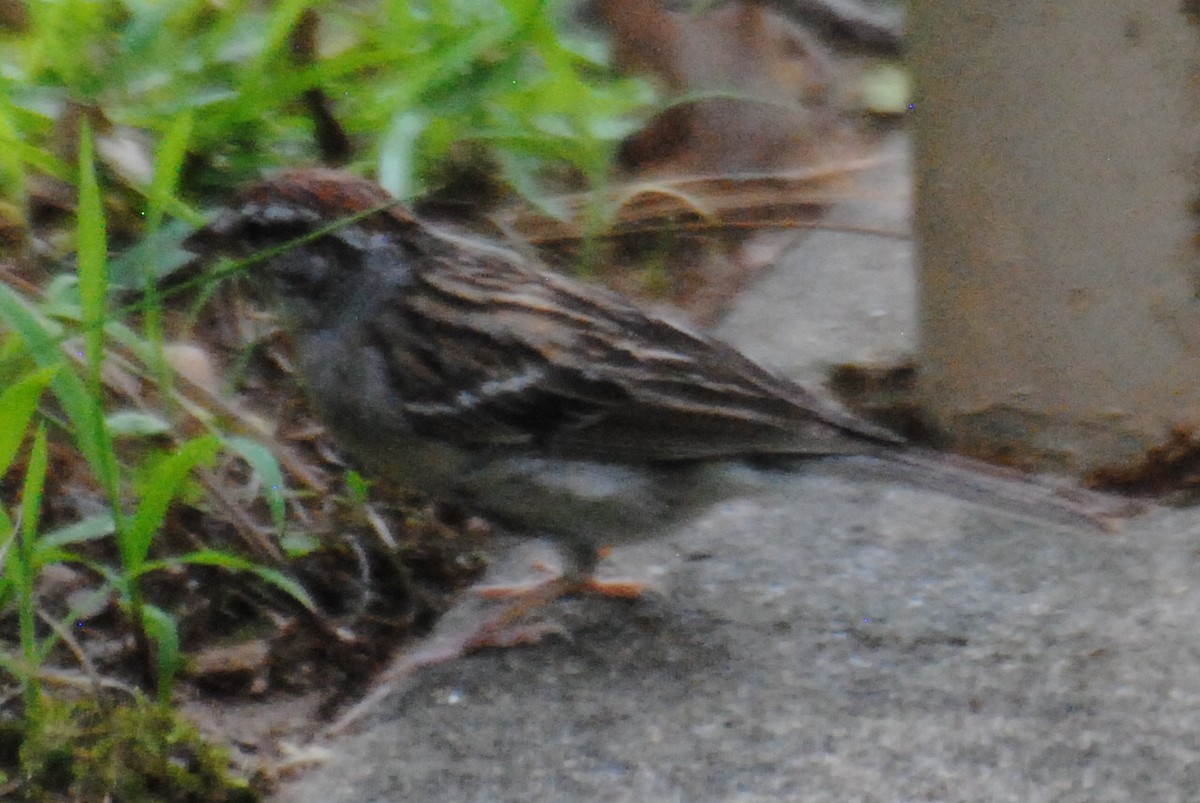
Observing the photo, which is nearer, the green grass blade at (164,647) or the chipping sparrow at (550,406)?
the green grass blade at (164,647)

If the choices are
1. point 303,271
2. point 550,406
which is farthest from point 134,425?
point 550,406

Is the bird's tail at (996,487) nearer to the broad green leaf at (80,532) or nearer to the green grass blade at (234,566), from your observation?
the green grass blade at (234,566)

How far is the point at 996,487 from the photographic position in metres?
3.18

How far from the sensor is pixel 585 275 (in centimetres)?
469

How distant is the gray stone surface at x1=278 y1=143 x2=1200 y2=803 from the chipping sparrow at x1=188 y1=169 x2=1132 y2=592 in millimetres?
167

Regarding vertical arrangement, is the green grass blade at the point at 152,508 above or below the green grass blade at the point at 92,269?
below

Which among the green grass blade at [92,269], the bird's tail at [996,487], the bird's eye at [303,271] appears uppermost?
the green grass blade at [92,269]

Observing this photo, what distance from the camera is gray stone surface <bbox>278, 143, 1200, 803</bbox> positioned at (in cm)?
272

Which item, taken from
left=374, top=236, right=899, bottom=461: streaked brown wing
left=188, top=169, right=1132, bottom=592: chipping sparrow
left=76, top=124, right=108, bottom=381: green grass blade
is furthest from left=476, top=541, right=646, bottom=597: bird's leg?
left=76, top=124, right=108, bottom=381: green grass blade

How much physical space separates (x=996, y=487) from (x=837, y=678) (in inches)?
18.4

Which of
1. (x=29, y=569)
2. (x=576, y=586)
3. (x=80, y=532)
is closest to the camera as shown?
(x=29, y=569)

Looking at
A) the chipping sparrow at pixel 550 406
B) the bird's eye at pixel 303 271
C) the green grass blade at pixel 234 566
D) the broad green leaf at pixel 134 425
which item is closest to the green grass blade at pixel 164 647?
the green grass blade at pixel 234 566

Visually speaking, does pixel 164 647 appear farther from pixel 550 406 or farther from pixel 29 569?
pixel 550 406

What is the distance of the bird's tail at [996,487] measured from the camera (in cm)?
311
